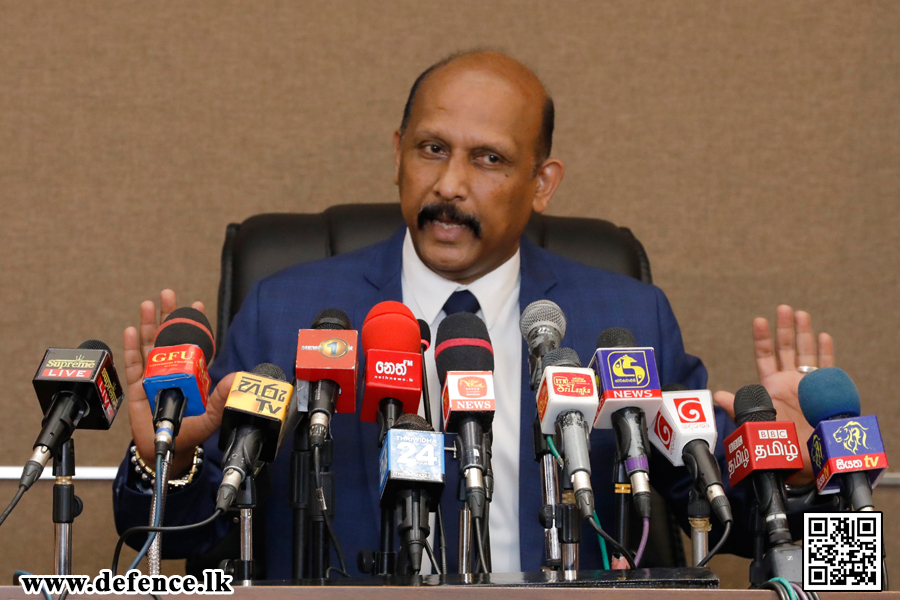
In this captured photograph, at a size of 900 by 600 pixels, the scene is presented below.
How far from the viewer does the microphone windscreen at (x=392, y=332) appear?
1270 mm

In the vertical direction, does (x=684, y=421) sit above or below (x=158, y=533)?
above

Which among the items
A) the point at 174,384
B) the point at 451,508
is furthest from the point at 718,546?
the point at 451,508

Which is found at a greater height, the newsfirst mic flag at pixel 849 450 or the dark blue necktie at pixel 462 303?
the dark blue necktie at pixel 462 303

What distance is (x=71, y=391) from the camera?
1.15 m

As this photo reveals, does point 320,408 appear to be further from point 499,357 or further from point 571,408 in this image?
point 499,357

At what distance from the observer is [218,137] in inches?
112

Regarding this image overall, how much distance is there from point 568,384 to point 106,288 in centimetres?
201

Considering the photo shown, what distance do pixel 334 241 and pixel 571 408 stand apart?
1.18 m

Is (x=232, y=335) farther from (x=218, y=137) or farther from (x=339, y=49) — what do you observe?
(x=339, y=49)

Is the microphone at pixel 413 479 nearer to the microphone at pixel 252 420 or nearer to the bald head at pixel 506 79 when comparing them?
the microphone at pixel 252 420

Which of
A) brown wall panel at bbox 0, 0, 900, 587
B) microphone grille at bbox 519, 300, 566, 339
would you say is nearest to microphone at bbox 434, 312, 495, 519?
microphone grille at bbox 519, 300, 566, 339

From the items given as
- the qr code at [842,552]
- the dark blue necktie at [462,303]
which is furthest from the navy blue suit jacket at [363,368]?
the qr code at [842,552]

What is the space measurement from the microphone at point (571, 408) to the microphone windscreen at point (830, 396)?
1.08 feet

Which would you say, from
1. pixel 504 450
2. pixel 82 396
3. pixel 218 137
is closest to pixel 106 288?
pixel 218 137
